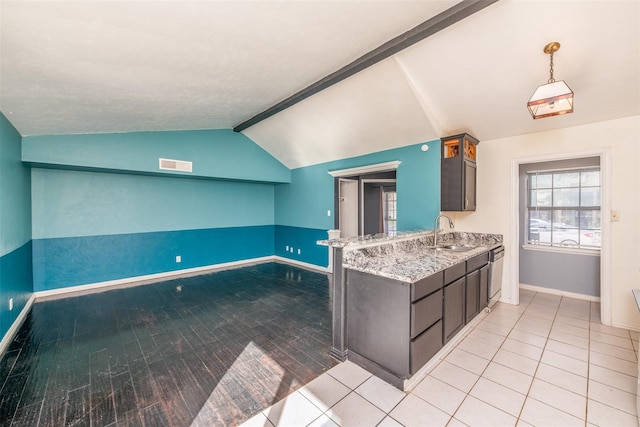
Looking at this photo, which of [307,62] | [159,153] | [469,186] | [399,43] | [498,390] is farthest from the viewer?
[159,153]

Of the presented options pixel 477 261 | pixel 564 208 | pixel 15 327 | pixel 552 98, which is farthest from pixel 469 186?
pixel 15 327

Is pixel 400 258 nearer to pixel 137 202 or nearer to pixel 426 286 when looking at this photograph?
pixel 426 286

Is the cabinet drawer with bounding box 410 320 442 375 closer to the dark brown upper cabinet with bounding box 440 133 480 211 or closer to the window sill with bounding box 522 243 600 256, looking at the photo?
the dark brown upper cabinet with bounding box 440 133 480 211

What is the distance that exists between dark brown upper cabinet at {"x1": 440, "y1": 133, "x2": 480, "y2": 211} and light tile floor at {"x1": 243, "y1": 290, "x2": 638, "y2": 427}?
1644 millimetres

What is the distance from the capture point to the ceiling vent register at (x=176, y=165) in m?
4.34

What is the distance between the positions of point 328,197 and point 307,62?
3070mm

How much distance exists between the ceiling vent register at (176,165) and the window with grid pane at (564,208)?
232 inches

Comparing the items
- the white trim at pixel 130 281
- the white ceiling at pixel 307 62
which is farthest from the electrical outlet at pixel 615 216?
the white trim at pixel 130 281

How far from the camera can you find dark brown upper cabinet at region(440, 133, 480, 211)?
11.3ft

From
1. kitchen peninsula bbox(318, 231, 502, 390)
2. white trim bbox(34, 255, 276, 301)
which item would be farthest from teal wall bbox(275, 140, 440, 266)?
white trim bbox(34, 255, 276, 301)

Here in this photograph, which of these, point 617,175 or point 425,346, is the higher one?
point 617,175

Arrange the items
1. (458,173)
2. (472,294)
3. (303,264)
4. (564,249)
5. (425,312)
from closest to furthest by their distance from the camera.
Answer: (425,312), (472,294), (458,173), (564,249), (303,264)

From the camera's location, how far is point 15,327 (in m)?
2.89

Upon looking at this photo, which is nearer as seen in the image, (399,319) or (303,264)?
(399,319)
